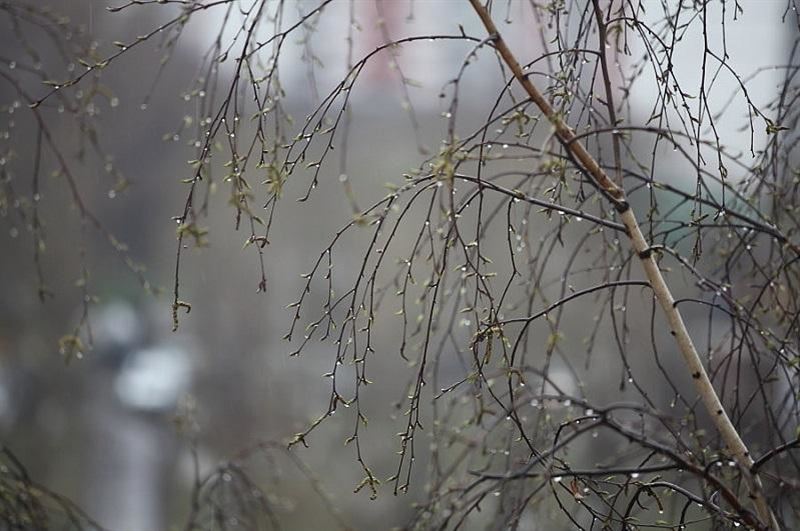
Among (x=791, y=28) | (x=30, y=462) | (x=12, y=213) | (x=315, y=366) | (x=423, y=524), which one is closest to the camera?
(x=423, y=524)

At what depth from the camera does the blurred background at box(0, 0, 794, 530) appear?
17.8 feet

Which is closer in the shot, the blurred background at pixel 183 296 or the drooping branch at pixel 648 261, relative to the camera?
the drooping branch at pixel 648 261

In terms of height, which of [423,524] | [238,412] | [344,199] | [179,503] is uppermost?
[344,199]

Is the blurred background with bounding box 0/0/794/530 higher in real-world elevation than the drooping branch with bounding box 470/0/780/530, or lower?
higher

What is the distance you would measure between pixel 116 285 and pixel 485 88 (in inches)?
117

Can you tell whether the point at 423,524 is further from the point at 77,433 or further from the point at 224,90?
the point at 77,433

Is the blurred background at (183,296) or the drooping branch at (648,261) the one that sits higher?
the blurred background at (183,296)

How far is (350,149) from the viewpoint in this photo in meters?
6.78

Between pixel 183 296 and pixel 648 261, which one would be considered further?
pixel 183 296

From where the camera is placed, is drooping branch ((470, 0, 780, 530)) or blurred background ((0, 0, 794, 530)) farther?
blurred background ((0, 0, 794, 530))

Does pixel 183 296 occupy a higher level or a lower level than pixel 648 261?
higher

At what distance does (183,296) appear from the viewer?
6.55 m

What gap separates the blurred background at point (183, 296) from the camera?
5.42 metres

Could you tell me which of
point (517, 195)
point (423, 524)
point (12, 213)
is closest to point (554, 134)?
point (517, 195)
